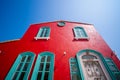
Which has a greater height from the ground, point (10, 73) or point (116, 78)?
point (10, 73)

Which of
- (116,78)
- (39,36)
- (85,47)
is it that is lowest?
(116,78)

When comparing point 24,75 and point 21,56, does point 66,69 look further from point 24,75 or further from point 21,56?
point 21,56

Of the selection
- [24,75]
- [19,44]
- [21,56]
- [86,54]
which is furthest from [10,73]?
[86,54]

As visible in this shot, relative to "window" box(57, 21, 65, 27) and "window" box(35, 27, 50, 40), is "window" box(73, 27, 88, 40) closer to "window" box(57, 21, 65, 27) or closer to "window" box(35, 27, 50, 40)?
"window" box(57, 21, 65, 27)

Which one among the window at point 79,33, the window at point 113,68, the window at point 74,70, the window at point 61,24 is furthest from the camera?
the window at point 61,24

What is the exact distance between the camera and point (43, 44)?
10312 mm

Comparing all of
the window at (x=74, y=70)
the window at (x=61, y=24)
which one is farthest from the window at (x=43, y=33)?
the window at (x=74, y=70)

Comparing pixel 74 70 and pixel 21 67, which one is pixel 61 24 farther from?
pixel 21 67

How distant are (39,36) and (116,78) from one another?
766 cm

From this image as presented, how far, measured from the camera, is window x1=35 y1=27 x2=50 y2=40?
36.0ft

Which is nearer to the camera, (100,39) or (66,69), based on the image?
(66,69)

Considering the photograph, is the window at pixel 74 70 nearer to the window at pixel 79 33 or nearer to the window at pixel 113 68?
the window at pixel 113 68

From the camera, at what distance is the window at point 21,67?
7.77 meters

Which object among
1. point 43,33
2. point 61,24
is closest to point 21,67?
point 43,33
